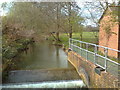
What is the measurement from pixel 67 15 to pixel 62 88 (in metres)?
13.8

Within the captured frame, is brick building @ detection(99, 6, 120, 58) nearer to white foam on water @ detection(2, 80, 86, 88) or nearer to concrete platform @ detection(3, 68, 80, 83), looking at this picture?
concrete platform @ detection(3, 68, 80, 83)

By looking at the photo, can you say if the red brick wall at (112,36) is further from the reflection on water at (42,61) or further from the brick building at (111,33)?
A: the reflection on water at (42,61)

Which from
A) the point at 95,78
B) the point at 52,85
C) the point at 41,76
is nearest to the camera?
the point at 95,78

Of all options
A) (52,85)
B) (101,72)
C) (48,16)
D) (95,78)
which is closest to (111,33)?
(95,78)

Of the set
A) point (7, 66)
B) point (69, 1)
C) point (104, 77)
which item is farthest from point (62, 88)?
point (69, 1)

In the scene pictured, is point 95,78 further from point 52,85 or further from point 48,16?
point 48,16

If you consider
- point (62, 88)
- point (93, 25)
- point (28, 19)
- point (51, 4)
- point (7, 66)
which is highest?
A: point (51, 4)

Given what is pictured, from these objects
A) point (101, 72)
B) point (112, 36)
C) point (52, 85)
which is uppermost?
point (112, 36)

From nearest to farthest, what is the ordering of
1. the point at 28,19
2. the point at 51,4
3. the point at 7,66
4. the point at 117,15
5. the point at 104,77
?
the point at 104,77 → the point at 117,15 → the point at 7,66 → the point at 28,19 → the point at 51,4

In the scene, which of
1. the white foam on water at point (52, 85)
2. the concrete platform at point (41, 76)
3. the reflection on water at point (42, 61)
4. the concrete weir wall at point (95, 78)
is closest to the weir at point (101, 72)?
the concrete weir wall at point (95, 78)

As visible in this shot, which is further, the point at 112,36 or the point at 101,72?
the point at 112,36

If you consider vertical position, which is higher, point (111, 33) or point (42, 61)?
point (111, 33)

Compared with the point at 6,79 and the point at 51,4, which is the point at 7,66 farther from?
the point at 51,4

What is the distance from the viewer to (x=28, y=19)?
17266mm
